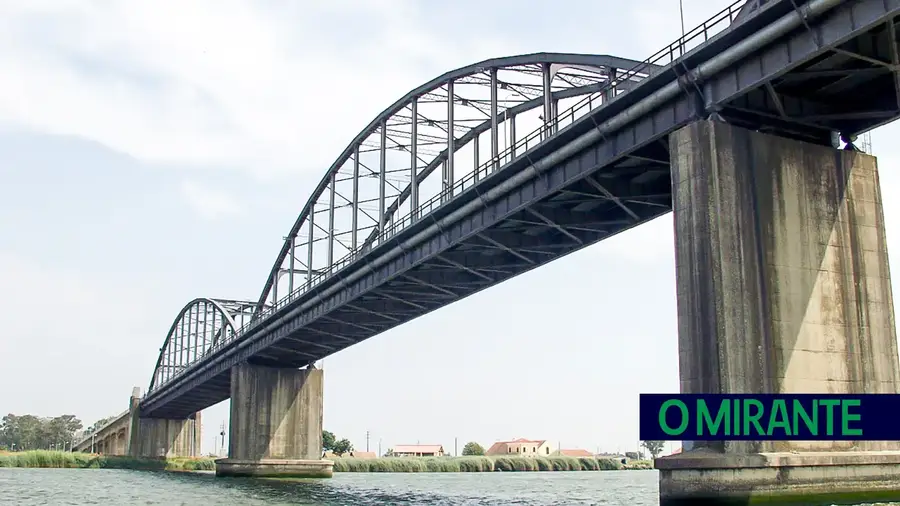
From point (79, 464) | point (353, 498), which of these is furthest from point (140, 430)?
point (353, 498)

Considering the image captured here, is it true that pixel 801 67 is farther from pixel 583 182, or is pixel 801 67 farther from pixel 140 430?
pixel 140 430

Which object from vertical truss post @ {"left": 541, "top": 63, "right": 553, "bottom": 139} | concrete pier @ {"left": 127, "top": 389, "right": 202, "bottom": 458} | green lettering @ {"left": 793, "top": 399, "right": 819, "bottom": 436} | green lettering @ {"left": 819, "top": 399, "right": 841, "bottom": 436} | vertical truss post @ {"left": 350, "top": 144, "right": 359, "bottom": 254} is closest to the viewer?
green lettering @ {"left": 793, "top": 399, "right": 819, "bottom": 436}

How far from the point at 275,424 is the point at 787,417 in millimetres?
58388

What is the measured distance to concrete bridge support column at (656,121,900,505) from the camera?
78.6 feet

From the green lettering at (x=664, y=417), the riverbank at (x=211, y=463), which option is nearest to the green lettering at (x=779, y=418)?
the green lettering at (x=664, y=417)

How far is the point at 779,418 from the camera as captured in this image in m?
25.1

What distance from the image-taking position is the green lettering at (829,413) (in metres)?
25.3

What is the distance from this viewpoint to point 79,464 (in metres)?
111

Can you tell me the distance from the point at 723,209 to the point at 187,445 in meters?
126

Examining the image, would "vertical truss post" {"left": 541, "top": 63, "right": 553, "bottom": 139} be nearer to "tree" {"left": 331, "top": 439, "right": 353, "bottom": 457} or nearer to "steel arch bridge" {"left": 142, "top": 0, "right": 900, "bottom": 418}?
"steel arch bridge" {"left": 142, "top": 0, "right": 900, "bottom": 418}

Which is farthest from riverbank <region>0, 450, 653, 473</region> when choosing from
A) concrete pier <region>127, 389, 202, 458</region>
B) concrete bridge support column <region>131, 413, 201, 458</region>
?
concrete bridge support column <region>131, 413, 201, 458</region>

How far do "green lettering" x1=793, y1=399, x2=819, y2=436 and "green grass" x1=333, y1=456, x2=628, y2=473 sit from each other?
89.7 m

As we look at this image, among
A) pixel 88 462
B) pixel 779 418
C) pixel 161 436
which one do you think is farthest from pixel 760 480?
pixel 161 436

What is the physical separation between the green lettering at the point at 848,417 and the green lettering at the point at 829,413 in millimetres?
248
